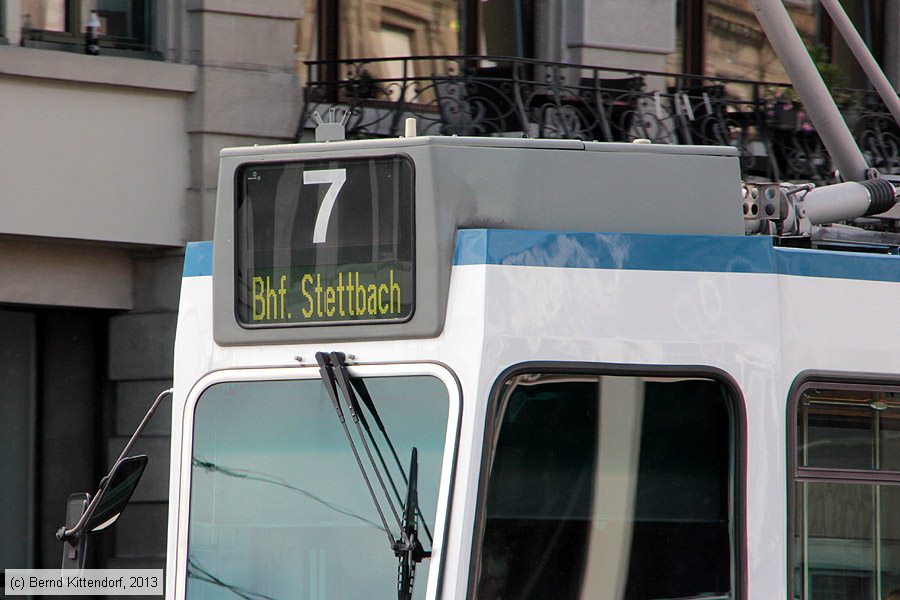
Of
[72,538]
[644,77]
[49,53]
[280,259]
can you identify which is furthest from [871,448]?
[644,77]

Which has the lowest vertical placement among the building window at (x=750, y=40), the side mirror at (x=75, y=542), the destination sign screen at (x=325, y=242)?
the side mirror at (x=75, y=542)

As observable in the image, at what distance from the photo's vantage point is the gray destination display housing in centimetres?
436

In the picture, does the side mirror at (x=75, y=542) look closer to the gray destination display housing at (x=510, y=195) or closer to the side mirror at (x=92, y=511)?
the side mirror at (x=92, y=511)

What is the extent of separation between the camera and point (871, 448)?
178 inches

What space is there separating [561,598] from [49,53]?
23.7 feet

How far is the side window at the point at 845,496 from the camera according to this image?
14.5 ft

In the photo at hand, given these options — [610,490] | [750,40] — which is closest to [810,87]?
[610,490]

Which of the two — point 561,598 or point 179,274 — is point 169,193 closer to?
point 179,274

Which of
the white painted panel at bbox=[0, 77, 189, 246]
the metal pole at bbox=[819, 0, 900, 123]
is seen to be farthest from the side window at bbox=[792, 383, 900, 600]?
the white painted panel at bbox=[0, 77, 189, 246]

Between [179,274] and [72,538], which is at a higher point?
[179,274]

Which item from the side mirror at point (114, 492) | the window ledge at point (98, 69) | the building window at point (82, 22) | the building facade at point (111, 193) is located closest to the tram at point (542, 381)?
the side mirror at point (114, 492)

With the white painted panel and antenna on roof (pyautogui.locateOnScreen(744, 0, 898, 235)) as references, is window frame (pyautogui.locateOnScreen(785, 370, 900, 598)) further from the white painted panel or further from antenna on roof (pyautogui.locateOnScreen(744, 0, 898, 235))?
the white painted panel

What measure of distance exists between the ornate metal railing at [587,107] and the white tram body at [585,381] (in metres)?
7.19

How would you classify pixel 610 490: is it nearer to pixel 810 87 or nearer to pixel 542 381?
pixel 542 381
